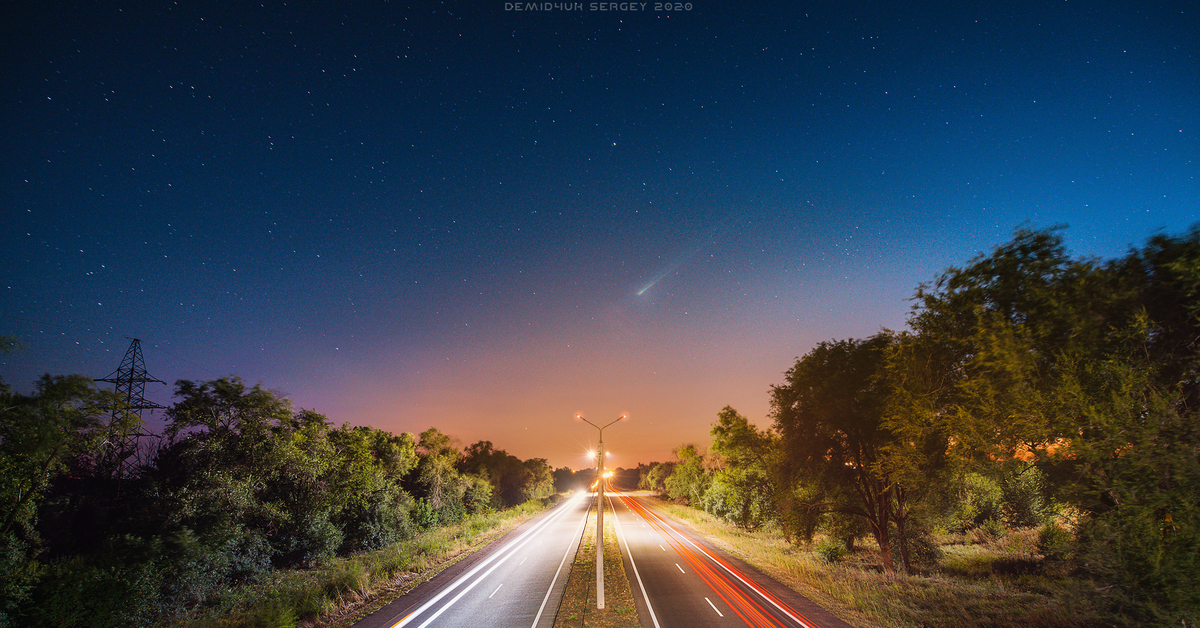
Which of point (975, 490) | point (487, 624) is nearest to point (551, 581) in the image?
point (487, 624)

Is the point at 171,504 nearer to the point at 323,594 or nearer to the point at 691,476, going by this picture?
the point at 323,594

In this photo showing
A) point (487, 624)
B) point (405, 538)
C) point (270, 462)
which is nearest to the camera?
point (487, 624)

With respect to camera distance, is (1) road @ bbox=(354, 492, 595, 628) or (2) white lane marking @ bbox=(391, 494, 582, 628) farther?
(2) white lane marking @ bbox=(391, 494, 582, 628)

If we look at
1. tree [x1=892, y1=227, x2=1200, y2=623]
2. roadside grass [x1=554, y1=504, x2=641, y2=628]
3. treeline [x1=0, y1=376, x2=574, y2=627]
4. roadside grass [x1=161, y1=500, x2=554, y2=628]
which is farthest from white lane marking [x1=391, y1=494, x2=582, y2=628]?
tree [x1=892, y1=227, x2=1200, y2=623]

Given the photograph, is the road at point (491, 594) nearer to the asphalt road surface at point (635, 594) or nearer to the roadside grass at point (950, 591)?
the asphalt road surface at point (635, 594)

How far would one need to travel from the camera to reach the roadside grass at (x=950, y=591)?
41.9 ft

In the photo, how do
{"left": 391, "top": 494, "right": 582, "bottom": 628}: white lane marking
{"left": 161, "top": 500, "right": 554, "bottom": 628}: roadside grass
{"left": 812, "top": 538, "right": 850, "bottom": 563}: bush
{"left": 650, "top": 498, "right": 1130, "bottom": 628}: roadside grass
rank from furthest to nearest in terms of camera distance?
1. {"left": 812, "top": 538, "right": 850, "bottom": 563}: bush
2. {"left": 391, "top": 494, "right": 582, "bottom": 628}: white lane marking
3. {"left": 161, "top": 500, "right": 554, "bottom": 628}: roadside grass
4. {"left": 650, "top": 498, "right": 1130, "bottom": 628}: roadside grass

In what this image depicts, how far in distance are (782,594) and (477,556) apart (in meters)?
21.2

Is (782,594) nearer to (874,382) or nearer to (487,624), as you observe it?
(874,382)

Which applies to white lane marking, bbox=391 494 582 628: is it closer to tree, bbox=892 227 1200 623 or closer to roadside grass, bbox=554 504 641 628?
roadside grass, bbox=554 504 641 628

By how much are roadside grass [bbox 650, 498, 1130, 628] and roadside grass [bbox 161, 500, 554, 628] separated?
1999 cm

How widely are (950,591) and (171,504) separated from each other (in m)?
39.5

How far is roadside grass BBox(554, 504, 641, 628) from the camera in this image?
54.7 feet

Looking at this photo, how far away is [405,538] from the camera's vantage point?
139ft
